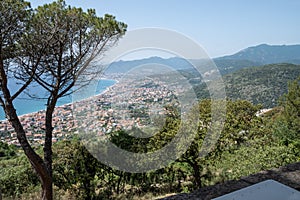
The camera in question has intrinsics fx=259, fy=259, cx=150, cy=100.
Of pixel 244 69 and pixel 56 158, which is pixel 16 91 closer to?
pixel 56 158

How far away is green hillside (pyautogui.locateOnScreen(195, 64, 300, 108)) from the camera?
64.2 feet

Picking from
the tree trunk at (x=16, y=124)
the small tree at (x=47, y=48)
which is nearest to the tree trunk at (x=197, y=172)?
the small tree at (x=47, y=48)

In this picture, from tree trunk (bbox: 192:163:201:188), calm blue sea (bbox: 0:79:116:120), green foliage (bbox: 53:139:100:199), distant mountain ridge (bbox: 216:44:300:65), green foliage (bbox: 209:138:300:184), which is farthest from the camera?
distant mountain ridge (bbox: 216:44:300:65)

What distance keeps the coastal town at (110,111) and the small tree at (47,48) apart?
1.41ft

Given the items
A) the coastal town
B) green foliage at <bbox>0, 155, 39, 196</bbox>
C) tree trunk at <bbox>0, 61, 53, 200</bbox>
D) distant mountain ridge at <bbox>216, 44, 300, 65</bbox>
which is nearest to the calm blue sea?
the coastal town

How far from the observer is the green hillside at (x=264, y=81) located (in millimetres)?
→ 19578

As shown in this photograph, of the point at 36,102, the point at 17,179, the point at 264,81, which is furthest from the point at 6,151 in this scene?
the point at 264,81

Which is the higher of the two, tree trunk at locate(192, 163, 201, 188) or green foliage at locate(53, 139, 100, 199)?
green foliage at locate(53, 139, 100, 199)

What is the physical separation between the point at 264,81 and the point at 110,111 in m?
21.4

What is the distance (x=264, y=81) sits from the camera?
22797 mm

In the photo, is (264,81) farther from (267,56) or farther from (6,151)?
(267,56)

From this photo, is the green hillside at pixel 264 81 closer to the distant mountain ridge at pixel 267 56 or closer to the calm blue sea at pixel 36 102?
the distant mountain ridge at pixel 267 56

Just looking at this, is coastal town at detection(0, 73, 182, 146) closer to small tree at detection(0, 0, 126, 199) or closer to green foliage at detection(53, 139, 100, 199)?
small tree at detection(0, 0, 126, 199)

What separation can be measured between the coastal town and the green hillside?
48.1ft
